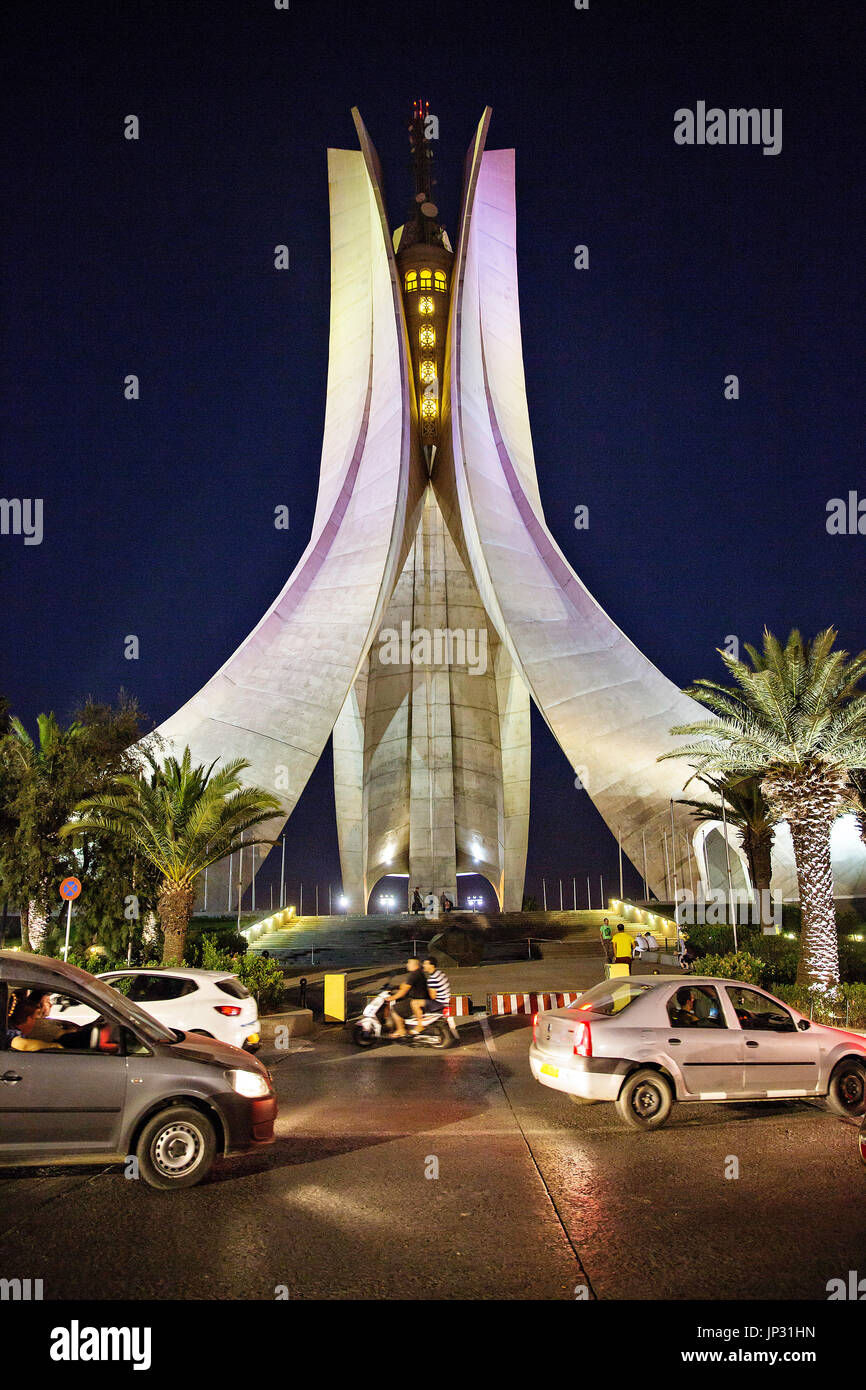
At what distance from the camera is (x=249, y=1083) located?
4738mm

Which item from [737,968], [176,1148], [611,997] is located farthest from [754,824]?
[176,1148]

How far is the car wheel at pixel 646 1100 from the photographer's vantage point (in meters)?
5.82

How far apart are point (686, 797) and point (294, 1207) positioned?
21211 mm

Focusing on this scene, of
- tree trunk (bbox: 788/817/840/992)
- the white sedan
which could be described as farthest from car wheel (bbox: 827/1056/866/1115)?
tree trunk (bbox: 788/817/840/992)

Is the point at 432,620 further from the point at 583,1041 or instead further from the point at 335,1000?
the point at 583,1041

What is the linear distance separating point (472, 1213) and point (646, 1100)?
89.0 inches

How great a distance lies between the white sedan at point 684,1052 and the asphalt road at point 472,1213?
213 millimetres

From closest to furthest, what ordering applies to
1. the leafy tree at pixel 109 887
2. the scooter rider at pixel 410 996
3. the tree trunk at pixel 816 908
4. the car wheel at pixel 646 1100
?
1. the car wheel at pixel 646 1100
2. the scooter rider at pixel 410 996
3. the tree trunk at pixel 816 908
4. the leafy tree at pixel 109 887

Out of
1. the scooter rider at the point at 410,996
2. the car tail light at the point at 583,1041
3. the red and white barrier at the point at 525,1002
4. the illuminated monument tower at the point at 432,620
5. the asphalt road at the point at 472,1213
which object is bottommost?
the red and white barrier at the point at 525,1002

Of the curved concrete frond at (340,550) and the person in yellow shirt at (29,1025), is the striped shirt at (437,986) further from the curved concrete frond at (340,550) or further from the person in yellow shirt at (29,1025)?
the curved concrete frond at (340,550)

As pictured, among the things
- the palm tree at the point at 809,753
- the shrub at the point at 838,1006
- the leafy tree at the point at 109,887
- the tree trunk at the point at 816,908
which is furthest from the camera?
the leafy tree at the point at 109,887

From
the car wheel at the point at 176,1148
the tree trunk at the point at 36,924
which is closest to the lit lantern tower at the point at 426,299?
the tree trunk at the point at 36,924

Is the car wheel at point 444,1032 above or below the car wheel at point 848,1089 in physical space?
below

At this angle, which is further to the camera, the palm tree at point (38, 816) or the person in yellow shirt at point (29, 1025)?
the palm tree at point (38, 816)
